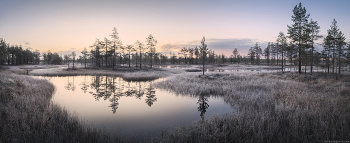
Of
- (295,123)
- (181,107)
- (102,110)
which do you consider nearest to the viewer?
(295,123)

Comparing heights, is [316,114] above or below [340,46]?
below

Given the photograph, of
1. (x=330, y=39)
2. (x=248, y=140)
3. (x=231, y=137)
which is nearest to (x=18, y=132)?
(x=231, y=137)

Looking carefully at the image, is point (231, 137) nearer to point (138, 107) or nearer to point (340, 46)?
point (138, 107)

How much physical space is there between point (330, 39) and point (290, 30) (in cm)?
825

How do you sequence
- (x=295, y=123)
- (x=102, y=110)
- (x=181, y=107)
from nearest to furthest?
(x=295, y=123)
(x=102, y=110)
(x=181, y=107)

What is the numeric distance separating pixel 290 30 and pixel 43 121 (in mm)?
40397

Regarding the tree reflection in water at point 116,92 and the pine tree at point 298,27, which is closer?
the tree reflection in water at point 116,92

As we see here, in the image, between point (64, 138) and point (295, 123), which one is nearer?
point (64, 138)

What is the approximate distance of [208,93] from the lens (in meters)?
→ 14.1

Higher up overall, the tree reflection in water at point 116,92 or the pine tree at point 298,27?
the pine tree at point 298,27

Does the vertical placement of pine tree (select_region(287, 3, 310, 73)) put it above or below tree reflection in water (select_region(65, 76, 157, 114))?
above

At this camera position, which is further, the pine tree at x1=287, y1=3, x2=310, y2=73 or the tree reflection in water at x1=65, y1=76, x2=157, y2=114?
the pine tree at x1=287, y1=3, x2=310, y2=73

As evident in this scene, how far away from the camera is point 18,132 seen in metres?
4.81

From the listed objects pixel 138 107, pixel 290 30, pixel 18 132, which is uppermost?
pixel 290 30
